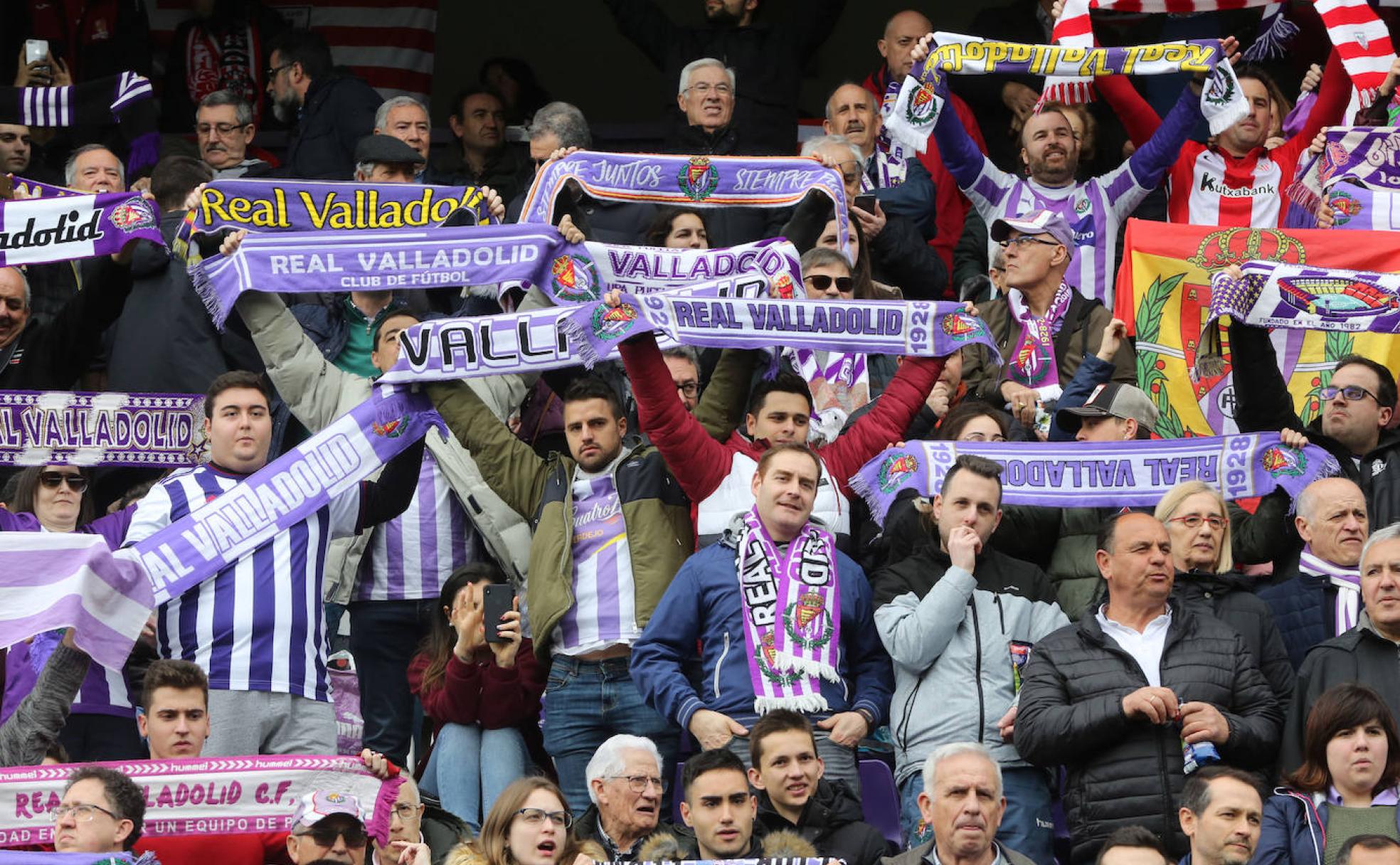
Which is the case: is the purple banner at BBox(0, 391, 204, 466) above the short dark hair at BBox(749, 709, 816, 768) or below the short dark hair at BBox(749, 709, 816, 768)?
above

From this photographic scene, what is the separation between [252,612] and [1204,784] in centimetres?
342

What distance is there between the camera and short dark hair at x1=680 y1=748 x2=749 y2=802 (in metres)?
8.18

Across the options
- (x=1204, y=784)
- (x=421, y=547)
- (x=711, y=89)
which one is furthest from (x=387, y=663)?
(x=711, y=89)

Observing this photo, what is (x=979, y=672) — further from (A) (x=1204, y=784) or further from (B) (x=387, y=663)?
(B) (x=387, y=663)

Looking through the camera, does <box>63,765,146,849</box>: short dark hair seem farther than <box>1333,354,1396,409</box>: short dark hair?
No

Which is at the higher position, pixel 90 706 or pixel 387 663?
pixel 387 663

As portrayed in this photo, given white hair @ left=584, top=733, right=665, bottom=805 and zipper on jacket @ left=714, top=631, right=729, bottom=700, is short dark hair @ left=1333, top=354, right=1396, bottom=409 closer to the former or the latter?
zipper on jacket @ left=714, top=631, right=729, bottom=700

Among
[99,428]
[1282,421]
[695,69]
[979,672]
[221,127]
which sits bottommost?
[979,672]

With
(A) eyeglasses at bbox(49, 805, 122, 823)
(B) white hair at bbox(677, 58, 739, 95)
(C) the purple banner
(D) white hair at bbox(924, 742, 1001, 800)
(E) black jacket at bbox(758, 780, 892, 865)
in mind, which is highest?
(B) white hair at bbox(677, 58, 739, 95)

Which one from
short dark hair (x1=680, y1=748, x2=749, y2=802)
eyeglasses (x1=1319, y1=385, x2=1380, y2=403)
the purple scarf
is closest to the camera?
short dark hair (x1=680, y1=748, x2=749, y2=802)

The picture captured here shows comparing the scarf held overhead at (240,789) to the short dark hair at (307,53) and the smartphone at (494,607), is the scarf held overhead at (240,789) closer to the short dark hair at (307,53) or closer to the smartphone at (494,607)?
the smartphone at (494,607)

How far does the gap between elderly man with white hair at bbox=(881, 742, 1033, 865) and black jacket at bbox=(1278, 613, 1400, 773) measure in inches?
43.3

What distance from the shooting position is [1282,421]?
A: 9938mm

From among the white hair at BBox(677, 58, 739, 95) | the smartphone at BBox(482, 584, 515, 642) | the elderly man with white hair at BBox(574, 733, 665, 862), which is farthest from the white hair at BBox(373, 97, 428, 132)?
the elderly man with white hair at BBox(574, 733, 665, 862)
